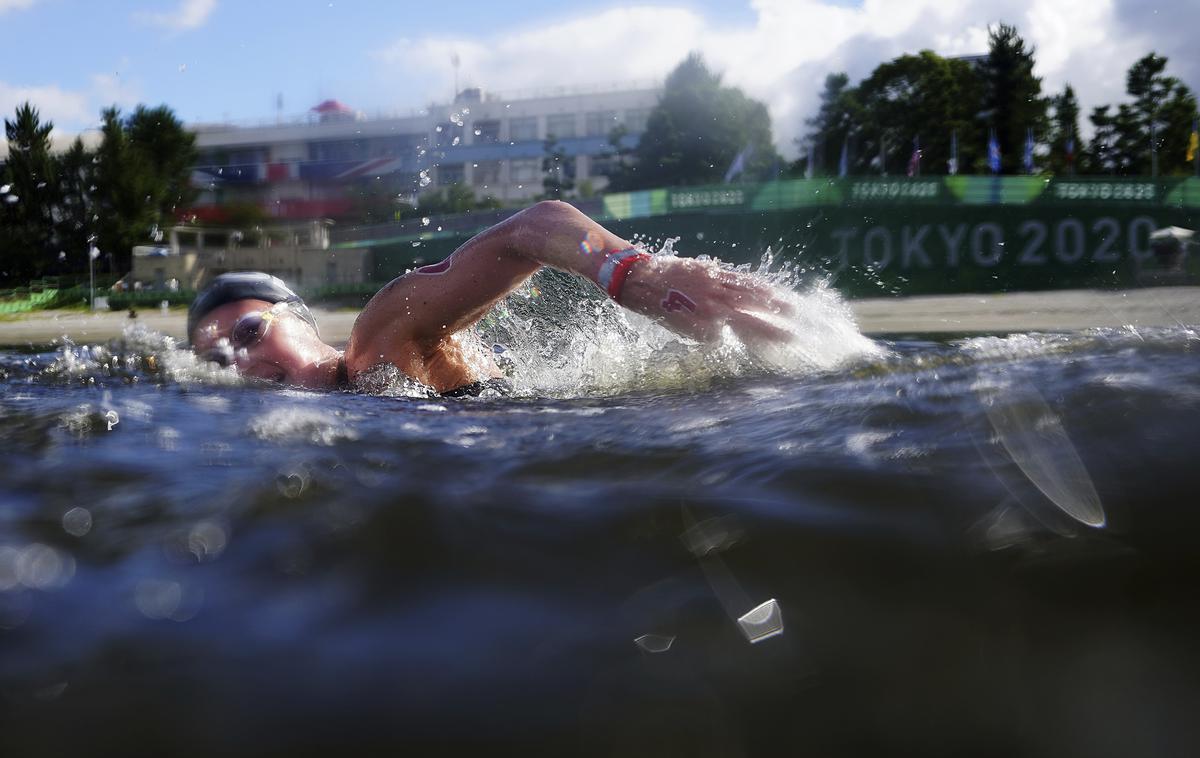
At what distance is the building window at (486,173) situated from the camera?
59.6m

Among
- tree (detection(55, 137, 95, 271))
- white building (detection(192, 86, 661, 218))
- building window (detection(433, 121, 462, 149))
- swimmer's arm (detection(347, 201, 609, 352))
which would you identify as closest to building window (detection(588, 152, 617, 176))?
white building (detection(192, 86, 661, 218))

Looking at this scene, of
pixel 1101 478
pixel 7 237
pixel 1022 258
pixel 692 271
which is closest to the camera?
pixel 1101 478

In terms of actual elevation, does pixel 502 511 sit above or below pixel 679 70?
below

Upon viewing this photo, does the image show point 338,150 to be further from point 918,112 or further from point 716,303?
point 716,303

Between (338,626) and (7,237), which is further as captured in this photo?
(7,237)

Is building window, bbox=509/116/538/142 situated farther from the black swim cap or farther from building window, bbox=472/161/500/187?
the black swim cap

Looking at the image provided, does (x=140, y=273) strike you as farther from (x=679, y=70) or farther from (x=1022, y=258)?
(x=1022, y=258)

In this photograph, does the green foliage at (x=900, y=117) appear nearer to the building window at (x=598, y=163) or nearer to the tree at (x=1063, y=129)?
the tree at (x=1063, y=129)

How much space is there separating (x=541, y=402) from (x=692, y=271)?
0.58 m

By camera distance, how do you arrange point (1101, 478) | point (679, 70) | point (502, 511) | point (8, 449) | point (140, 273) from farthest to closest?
point (679, 70) < point (140, 273) < point (8, 449) < point (502, 511) < point (1101, 478)

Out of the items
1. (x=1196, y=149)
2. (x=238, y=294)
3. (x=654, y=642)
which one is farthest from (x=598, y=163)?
(x=654, y=642)

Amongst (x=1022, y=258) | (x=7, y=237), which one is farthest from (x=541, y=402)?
(x=7, y=237)

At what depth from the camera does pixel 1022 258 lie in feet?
81.0

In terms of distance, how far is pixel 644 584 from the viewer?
3.08 ft
